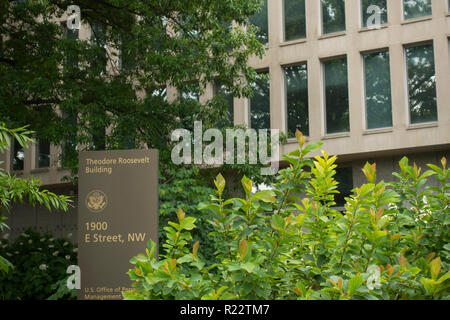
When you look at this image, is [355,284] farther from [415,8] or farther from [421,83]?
[415,8]

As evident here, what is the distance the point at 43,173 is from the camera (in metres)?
30.8

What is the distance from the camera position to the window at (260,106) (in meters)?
25.8

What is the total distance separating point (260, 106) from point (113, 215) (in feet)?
61.1

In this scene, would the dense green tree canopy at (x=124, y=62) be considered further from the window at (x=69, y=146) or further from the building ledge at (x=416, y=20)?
the building ledge at (x=416, y=20)

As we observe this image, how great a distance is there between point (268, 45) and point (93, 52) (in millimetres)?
9618

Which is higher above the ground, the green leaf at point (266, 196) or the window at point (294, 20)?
the window at point (294, 20)

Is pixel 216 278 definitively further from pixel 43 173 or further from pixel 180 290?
pixel 43 173

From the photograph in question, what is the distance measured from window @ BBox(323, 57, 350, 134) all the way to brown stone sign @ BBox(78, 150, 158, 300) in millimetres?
17467

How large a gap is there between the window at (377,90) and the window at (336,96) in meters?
0.81

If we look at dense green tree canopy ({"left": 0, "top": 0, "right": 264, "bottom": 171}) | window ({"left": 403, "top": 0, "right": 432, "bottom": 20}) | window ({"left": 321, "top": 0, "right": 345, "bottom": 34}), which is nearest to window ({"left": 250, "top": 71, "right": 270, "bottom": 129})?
window ({"left": 321, "top": 0, "right": 345, "bottom": 34})

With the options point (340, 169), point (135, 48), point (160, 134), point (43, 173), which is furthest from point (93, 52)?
point (43, 173)

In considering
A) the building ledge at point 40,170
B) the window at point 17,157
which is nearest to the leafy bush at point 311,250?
the building ledge at point 40,170

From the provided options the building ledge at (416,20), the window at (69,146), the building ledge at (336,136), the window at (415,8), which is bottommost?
the window at (69,146)

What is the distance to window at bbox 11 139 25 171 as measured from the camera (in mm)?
31719
